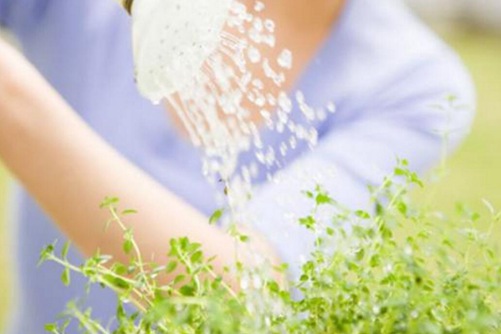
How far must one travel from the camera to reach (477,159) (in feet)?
12.2

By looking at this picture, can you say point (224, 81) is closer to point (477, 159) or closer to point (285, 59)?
point (285, 59)

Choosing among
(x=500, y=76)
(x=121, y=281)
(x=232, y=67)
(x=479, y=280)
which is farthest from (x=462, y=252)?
(x=500, y=76)

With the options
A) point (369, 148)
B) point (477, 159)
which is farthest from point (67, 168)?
point (477, 159)

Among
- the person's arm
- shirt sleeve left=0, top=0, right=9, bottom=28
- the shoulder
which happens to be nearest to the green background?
the shoulder

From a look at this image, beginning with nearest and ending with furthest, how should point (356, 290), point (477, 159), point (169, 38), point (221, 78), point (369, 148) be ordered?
point (356, 290), point (169, 38), point (221, 78), point (369, 148), point (477, 159)

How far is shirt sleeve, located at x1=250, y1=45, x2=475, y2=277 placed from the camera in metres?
1.07

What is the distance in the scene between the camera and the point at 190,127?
1.21 meters

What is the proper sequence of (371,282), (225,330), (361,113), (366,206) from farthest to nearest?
1. (361,113)
2. (366,206)
3. (371,282)
4. (225,330)

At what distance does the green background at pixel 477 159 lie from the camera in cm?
308

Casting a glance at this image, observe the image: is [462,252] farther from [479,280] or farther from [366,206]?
[366,206]

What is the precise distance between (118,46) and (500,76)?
131 inches

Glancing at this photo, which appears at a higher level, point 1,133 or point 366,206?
point 1,133

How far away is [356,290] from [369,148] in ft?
1.60

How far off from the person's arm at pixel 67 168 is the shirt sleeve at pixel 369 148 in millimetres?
101
